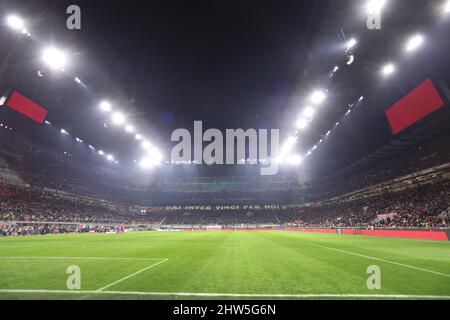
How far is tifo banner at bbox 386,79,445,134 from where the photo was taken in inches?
1077

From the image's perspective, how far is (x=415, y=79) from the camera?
2783 centimetres

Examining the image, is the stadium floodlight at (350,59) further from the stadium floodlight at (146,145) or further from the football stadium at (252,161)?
the stadium floodlight at (146,145)

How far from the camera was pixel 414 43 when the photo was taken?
81.8 ft

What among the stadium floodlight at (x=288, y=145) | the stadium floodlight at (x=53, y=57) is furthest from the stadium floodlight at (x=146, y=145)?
the stadium floodlight at (x=53, y=57)

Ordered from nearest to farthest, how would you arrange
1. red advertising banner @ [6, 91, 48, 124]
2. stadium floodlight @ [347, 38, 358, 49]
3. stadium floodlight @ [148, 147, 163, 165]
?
stadium floodlight @ [347, 38, 358, 49]
red advertising banner @ [6, 91, 48, 124]
stadium floodlight @ [148, 147, 163, 165]

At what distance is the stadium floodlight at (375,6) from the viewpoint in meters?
21.1

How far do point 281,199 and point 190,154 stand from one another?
32002 mm

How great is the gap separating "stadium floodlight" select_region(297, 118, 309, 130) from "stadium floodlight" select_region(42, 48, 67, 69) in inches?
1368

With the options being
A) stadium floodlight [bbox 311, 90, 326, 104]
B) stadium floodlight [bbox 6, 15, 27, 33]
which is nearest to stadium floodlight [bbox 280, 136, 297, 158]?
stadium floodlight [bbox 311, 90, 326, 104]

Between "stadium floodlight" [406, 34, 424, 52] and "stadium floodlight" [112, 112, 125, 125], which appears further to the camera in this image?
"stadium floodlight" [112, 112, 125, 125]

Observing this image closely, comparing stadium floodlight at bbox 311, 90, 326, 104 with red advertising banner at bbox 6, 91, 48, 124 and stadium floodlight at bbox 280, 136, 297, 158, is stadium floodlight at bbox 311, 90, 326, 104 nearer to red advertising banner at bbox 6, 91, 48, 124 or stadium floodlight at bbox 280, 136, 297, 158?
stadium floodlight at bbox 280, 136, 297, 158

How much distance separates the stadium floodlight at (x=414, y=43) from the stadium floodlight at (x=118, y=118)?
1513 inches

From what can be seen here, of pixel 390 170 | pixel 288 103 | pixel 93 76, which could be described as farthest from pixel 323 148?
pixel 93 76
